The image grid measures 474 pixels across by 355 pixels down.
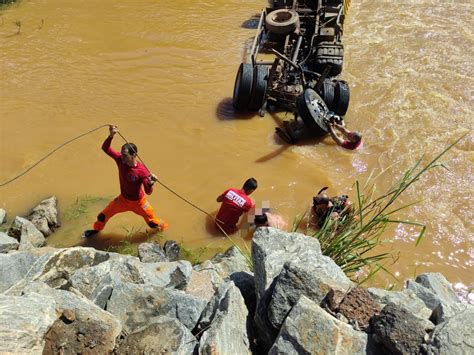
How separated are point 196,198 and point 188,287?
3226mm

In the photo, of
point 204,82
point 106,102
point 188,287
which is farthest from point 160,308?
point 204,82

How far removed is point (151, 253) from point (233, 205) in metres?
1.42

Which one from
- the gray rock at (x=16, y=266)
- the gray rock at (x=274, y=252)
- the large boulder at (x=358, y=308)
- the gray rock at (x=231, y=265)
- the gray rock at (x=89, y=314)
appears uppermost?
the large boulder at (x=358, y=308)

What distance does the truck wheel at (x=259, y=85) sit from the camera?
29.7 feet

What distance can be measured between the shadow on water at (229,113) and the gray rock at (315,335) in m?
6.86

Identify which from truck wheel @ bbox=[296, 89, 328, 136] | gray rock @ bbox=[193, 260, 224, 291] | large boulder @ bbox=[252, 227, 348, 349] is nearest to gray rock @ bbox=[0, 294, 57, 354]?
large boulder @ bbox=[252, 227, 348, 349]

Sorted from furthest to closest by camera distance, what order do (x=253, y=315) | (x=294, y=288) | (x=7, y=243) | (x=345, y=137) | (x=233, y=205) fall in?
(x=345, y=137), (x=233, y=205), (x=7, y=243), (x=253, y=315), (x=294, y=288)

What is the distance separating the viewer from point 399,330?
2811 millimetres

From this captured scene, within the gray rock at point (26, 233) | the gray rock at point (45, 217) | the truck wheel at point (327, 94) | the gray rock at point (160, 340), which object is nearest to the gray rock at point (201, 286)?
the gray rock at point (160, 340)

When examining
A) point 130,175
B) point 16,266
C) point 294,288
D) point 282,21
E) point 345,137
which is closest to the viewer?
point 294,288

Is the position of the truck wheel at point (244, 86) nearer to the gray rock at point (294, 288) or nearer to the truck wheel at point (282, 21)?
the truck wheel at point (282, 21)

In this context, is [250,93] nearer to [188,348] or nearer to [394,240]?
[394,240]

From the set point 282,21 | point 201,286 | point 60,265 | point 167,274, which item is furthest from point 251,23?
point 201,286

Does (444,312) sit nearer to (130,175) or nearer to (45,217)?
(130,175)
